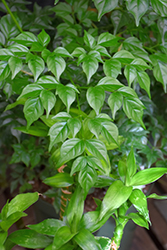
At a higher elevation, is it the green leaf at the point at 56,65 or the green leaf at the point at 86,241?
the green leaf at the point at 56,65

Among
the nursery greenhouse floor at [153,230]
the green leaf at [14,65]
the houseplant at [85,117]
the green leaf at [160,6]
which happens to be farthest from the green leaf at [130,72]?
the nursery greenhouse floor at [153,230]

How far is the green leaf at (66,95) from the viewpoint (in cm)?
41

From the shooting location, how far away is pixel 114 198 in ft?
1.54

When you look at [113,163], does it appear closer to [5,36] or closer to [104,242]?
[104,242]

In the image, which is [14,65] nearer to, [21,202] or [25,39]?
[25,39]

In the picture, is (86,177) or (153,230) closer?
(86,177)

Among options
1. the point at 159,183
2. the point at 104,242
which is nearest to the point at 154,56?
the point at 104,242

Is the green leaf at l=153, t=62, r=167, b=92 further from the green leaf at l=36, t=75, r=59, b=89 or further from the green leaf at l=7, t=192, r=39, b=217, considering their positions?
the green leaf at l=7, t=192, r=39, b=217

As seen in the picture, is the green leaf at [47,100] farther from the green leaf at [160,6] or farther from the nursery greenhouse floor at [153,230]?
the nursery greenhouse floor at [153,230]

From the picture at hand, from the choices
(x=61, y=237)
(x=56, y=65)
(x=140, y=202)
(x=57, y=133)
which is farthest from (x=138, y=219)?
(x=56, y=65)

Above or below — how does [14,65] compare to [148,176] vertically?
above

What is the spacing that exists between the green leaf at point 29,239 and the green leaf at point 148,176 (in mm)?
238

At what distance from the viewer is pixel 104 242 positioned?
506 millimetres

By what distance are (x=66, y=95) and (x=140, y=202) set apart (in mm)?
283
